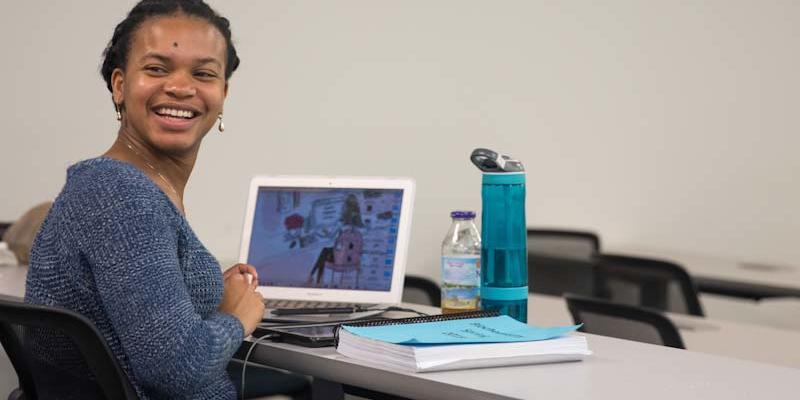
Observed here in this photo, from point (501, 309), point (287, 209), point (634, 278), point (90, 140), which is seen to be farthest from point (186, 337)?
point (90, 140)

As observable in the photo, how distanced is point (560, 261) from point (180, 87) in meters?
2.87

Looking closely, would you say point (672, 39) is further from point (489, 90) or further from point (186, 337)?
point (186, 337)

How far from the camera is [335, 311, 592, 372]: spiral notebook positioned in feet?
5.47

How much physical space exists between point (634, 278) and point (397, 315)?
60.3 inches

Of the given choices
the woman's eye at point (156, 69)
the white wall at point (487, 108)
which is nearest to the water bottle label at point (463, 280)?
the woman's eye at point (156, 69)

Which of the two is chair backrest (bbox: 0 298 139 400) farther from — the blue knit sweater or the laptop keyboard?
the laptop keyboard

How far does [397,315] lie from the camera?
230cm

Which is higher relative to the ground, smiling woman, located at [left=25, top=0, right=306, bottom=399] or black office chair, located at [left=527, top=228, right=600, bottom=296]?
smiling woman, located at [left=25, top=0, right=306, bottom=399]

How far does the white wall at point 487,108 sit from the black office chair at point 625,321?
2192 mm

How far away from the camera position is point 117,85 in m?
1.93

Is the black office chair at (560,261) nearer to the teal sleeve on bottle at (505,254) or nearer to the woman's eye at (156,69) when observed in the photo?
the teal sleeve on bottle at (505,254)

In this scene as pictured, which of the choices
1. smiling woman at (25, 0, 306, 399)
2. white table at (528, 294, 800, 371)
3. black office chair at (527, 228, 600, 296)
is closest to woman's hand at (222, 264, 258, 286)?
smiling woman at (25, 0, 306, 399)

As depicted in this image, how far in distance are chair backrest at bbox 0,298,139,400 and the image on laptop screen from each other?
0.75 m

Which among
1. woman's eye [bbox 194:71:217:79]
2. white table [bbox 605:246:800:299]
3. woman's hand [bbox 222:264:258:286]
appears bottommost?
white table [bbox 605:246:800:299]
